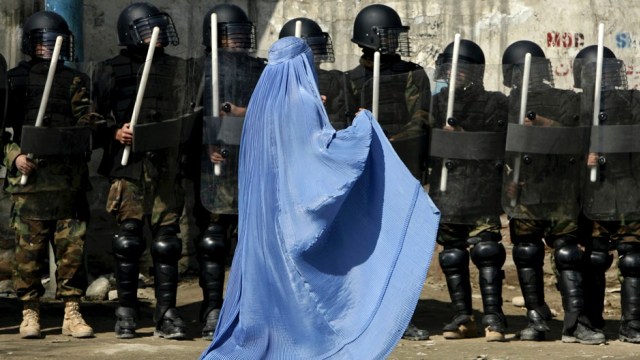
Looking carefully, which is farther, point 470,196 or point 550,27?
point 550,27

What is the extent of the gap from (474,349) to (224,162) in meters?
1.96

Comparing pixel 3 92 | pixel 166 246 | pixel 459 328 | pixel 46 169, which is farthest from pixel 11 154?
pixel 459 328

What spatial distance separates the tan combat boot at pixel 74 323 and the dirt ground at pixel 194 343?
0.21ft

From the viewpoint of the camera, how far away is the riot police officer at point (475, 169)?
9.94m

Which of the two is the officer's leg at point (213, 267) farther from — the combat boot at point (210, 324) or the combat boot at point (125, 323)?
the combat boot at point (125, 323)

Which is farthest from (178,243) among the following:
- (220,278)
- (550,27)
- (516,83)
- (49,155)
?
(550,27)

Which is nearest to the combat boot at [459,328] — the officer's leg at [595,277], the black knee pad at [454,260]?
the black knee pad at [454,260]

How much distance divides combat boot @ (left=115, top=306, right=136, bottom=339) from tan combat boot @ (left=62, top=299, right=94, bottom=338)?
0.19 meters

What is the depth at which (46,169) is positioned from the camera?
996 cm

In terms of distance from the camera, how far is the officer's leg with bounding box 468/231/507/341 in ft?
32.8

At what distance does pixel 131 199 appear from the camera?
1000 cm

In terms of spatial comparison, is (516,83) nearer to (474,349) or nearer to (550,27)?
(474,349)

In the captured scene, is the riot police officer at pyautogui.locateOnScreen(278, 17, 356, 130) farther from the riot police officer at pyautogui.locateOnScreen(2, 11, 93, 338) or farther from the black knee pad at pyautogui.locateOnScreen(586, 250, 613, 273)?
the black knee pad at pyautogui.locateOnScreen(586, 250, 613, 273)

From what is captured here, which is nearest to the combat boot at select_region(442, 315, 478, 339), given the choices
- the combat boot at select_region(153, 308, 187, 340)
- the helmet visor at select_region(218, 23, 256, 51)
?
the combat boot at select_region(153, 308, 187, 340)
